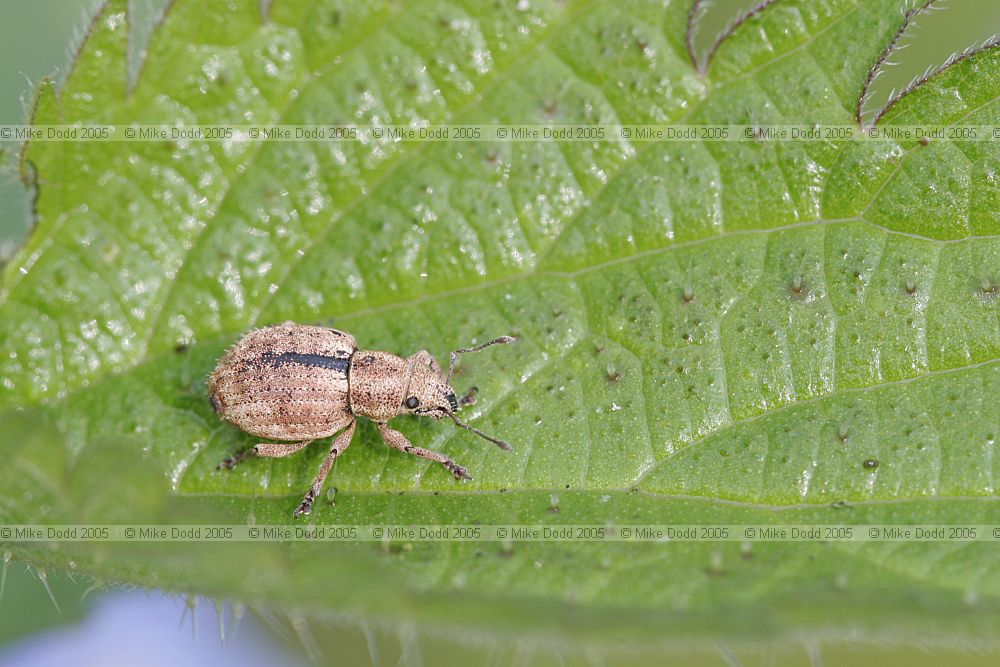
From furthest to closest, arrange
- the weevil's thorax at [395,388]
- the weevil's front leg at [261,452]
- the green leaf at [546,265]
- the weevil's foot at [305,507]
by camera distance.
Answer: the weevil's thorax at [395,388]
the weevil's front leg at [261,452]
the weevil's foot at [305,507]
the green leaf at [546,265]

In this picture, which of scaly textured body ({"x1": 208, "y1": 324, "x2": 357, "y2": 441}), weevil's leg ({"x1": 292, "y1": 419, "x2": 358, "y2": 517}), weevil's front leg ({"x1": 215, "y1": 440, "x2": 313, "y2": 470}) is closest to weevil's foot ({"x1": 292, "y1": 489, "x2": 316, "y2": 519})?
weevil's leg ({"x1": 292, "y1": 419, "x2": 358, "y2": 517})

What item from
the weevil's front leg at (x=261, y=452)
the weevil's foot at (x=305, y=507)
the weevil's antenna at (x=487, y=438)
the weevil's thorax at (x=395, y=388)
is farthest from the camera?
the weevil's thorax at (x=395, y=388)

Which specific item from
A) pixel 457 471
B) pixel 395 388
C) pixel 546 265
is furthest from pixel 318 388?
pixel 546 265

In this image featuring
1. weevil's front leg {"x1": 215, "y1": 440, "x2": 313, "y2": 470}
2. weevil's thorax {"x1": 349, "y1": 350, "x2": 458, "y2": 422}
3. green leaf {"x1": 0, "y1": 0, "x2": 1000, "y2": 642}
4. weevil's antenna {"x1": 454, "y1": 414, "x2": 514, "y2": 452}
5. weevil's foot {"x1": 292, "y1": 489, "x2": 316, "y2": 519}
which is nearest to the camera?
green leaf {"x1": 0, "y1": 0, "x2": 1000, "y2": 642}

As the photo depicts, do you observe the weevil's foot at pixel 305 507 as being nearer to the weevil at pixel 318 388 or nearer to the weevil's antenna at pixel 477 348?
the weevil at pixel 318 388

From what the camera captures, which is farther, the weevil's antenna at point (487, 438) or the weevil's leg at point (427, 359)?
the weevil's leg at point (427, 359)

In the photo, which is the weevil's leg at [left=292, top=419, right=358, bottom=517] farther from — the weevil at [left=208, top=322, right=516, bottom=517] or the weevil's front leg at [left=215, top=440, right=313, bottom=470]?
the weevil's front leg at [left=215, top=440, right=313, bottom=470]

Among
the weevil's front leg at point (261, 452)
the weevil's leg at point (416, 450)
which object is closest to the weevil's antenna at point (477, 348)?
the weevil's leg at point (416, 450)

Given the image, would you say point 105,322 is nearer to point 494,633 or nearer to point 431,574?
point 431,574
